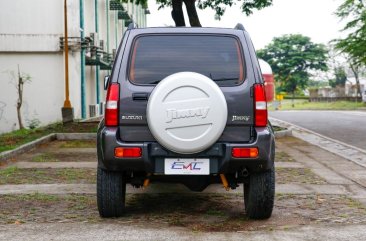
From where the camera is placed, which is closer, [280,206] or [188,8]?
[280,206]

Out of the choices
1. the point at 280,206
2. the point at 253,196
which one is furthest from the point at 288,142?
the point at 253,196

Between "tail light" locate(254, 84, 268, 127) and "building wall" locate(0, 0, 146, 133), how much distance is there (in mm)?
21065

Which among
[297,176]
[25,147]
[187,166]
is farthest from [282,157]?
[187,166]

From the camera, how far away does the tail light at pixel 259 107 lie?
5.61m

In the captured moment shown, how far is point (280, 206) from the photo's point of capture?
6809 millimetres

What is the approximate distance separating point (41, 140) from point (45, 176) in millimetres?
5769

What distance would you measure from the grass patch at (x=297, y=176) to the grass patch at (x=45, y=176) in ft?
9.35

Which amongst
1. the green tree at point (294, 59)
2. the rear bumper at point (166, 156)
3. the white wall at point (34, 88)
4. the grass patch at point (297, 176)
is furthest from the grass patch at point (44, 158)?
the green tree at point (294, 59)

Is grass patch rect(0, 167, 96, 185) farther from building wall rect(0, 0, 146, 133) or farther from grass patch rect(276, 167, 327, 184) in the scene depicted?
building wall rect(0, 0, 146, 133)

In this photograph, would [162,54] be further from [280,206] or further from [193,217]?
[280,206]

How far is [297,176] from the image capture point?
9227 millimetres

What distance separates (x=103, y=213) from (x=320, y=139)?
442 inches

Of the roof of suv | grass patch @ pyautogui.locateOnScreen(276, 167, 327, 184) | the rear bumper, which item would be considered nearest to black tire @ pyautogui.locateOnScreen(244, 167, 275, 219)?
the rear bumper

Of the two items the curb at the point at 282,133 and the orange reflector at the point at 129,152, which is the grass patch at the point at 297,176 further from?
the curb at the point at 282,133
